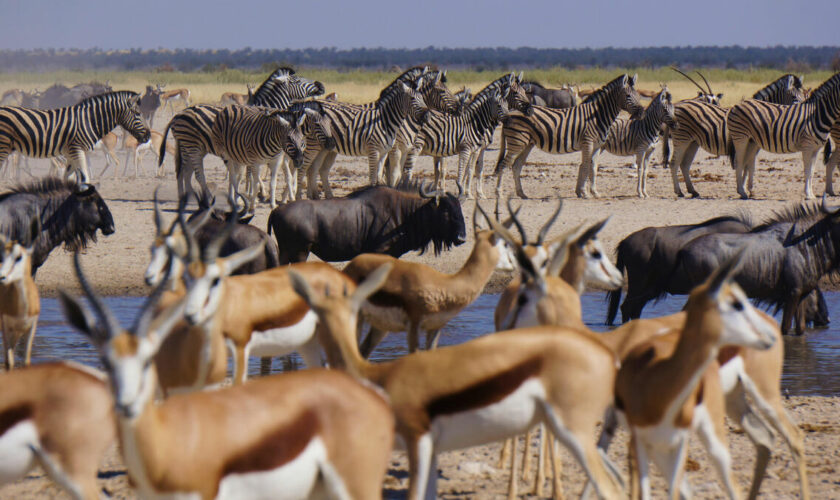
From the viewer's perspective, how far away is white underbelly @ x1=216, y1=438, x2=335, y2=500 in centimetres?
396

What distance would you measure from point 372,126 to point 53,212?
7.65 m

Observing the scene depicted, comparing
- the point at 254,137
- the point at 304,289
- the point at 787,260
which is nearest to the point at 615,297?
the point at 787,260

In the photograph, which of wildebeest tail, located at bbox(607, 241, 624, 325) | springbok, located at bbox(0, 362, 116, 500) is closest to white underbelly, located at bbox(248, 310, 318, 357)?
springbok, located at bbox(0, 362, 116, 500)

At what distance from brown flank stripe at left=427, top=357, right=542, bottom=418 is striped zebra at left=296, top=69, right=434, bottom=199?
42.0 feet

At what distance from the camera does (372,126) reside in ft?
57.5

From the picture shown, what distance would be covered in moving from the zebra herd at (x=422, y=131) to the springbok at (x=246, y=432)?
38.1 ft

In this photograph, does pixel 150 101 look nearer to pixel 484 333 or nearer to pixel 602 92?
pixel 602 92

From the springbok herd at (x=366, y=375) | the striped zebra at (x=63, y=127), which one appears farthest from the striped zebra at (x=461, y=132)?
the springbok herd at (x=366, y=375)

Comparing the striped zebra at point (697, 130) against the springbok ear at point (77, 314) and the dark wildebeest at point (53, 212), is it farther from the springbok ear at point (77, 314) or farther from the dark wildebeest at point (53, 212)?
the springbok ear at point (77, 314)

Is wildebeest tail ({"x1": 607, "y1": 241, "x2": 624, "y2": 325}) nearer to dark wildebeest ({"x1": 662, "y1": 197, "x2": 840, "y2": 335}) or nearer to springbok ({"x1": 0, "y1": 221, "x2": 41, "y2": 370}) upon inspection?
dark wildebeest ({"x1": 662, "y1": 197, "x2": 840, "y2": 335})

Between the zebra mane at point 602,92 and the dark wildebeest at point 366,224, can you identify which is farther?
the zebra mane at point 602,92

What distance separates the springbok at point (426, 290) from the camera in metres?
7.09

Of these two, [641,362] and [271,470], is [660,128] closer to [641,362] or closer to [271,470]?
[641,362]

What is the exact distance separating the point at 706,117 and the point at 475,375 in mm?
15030
